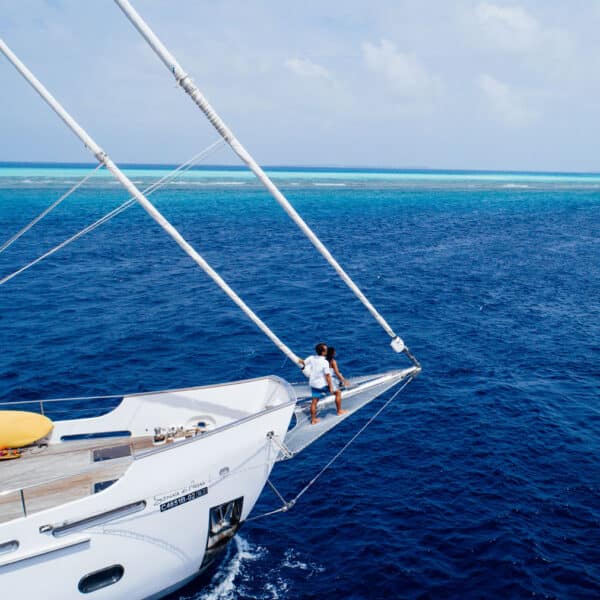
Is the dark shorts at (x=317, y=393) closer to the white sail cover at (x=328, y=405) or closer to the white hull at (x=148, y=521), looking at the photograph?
the white sail cover at (x=328, y=405)

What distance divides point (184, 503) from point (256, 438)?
9.63 ft

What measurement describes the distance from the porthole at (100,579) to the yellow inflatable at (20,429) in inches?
196

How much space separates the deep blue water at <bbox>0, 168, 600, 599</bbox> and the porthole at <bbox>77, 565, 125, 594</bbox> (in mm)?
4612

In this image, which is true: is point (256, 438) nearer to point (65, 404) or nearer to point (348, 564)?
point (348, 564)

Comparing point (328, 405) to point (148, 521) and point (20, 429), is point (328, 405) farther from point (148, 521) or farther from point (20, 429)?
point (20, 429)

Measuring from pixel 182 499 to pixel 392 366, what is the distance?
2374cm

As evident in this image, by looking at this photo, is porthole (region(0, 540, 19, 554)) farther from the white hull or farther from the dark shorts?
the dark shorts

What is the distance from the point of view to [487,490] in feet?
78.3

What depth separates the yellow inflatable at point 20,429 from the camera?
1681 cm

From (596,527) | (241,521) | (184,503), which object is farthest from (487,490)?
(184,503)

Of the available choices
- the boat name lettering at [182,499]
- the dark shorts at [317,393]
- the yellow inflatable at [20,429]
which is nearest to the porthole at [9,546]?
the boat name lettering at [182,499]

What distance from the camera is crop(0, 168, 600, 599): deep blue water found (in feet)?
65.3

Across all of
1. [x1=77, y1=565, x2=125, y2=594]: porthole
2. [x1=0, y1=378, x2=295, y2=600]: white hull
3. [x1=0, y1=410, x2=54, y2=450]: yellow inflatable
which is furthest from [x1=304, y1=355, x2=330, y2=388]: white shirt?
[x1=0, y1=410, x2=54, y2=450]: yellow inflatable

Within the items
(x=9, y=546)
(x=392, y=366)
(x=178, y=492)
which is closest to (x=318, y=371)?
(x=178, y=492)
